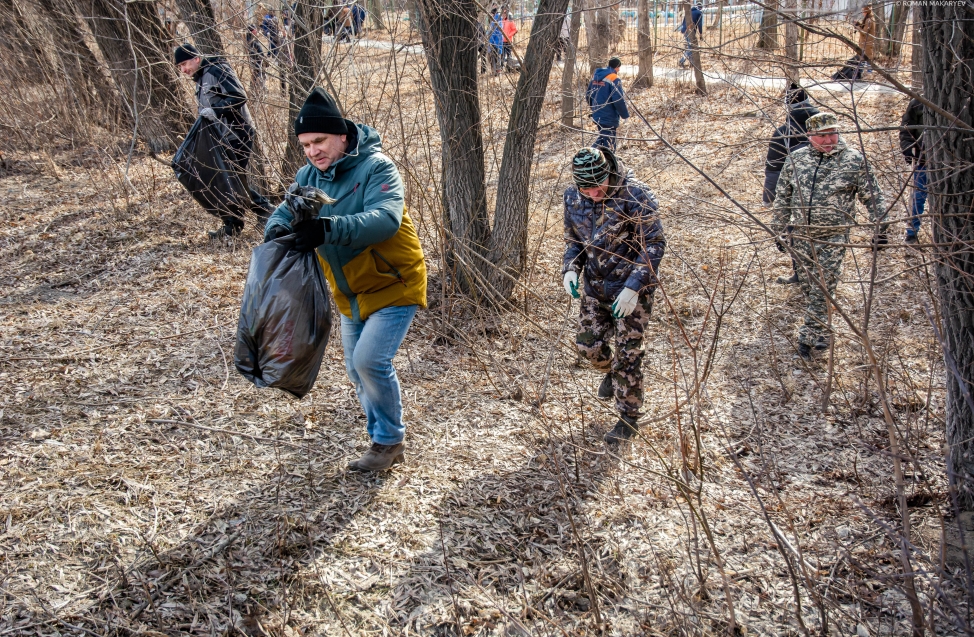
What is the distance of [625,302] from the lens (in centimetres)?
402

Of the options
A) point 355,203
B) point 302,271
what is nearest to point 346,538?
point 302,271

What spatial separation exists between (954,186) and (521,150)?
3492 mm

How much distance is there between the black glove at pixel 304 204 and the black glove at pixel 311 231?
0.09 ft

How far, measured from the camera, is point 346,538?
11.6 feet

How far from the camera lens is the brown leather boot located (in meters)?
3.91

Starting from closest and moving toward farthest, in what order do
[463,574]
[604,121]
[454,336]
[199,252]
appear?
[463,574] < [454,336] < [199,252] < [604,121]

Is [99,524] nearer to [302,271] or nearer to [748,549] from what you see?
[302,271]

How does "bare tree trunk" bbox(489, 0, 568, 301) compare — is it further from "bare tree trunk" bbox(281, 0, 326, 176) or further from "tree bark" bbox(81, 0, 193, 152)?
"tree bark" bbox(81, 0, 193, 152)

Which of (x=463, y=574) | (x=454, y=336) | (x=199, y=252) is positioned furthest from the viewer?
(x=199, y=252)

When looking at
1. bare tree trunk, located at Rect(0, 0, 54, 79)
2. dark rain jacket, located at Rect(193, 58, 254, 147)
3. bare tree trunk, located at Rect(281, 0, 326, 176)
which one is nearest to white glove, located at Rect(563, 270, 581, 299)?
bare tree trunk, located at Rect(281, 0, 326, 176)

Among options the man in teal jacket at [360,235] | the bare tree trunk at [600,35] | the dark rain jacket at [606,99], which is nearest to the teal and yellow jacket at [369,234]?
the man in teal jacket at [360,235]

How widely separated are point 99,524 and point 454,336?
300 centimetres

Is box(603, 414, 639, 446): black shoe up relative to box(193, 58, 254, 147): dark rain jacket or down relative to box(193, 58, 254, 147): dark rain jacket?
down

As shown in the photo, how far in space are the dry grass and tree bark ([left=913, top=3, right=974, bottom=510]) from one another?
0.51ft
